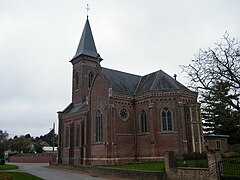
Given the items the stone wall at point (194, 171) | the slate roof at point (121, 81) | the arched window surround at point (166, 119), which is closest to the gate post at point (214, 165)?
the stone wall at point (194, 171)

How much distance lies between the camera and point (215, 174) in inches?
574

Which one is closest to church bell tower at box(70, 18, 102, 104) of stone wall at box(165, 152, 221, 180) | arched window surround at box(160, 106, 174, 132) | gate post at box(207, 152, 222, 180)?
arched window surround at box(160, 106, 174, 132)

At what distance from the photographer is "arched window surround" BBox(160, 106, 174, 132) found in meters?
30.2

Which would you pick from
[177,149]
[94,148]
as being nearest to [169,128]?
[177,149]

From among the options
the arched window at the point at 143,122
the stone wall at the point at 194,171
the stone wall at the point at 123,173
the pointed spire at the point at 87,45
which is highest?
the pointed spire at the point at 87,45

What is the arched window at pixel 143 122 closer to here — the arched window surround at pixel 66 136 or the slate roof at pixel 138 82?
the slate roof at pixel 138 82

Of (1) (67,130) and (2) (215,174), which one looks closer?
→ (2) (215,174)

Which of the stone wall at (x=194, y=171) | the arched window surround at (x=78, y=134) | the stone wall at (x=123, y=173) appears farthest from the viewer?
the arched window surround at (x=78, y=134)

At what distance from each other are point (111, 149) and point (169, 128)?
23.8 ft

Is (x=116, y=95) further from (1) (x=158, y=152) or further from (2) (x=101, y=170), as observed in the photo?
(2) (x=101, y=170)

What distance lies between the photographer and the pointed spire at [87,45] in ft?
157

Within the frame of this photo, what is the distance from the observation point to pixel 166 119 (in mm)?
30453

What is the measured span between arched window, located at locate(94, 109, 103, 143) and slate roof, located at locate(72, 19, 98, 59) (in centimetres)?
1607

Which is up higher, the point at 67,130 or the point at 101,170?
the point at 67,130
